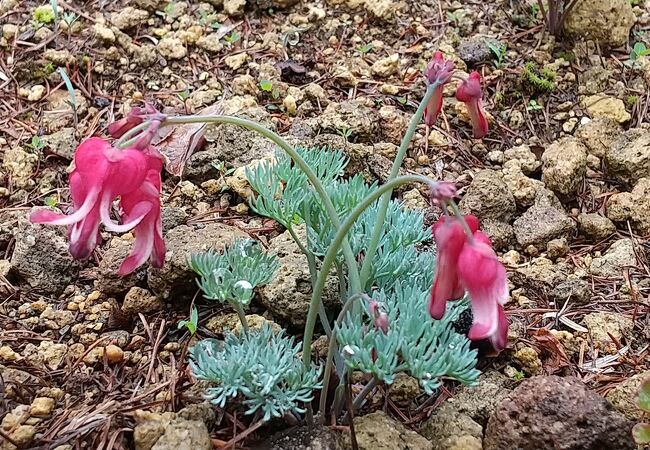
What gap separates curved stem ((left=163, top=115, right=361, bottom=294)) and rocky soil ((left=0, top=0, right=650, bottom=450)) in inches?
16.1

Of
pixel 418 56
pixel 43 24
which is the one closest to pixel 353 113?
pixel 418 56

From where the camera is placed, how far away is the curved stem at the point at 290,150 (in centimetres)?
148

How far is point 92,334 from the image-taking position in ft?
7.27

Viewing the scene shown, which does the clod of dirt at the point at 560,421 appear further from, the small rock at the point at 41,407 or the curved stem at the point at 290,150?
the small rock at the point at 41,407

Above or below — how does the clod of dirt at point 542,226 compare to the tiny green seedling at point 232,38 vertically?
below

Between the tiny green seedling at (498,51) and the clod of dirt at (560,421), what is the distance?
6.08 ft

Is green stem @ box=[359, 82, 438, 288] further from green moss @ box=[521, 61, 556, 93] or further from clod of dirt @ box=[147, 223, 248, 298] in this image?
green moss @ box=[521, 61, 556, 93]

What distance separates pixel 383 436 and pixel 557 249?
1.11 metres

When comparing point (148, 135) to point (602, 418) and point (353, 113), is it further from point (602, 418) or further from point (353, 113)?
point (353, 113)

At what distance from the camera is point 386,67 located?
10.8 feet

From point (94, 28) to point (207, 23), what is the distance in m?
0.50

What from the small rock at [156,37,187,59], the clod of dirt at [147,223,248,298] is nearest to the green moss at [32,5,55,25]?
the small rock at [156,37,187,59]

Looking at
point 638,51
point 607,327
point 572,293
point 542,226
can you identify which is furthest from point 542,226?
point 638,51

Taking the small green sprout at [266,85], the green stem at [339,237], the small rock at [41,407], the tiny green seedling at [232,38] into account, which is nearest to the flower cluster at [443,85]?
the green stem at [339,237]
